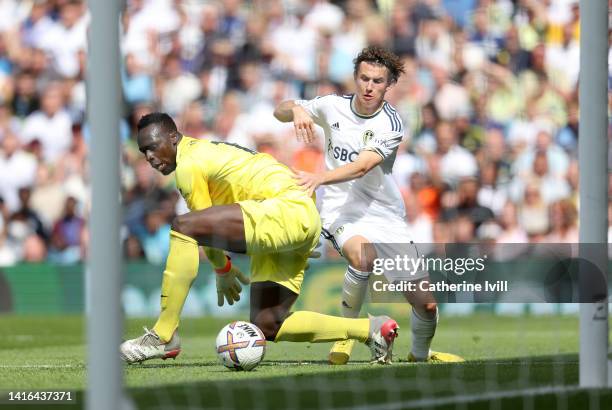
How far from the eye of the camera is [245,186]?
8.07 m

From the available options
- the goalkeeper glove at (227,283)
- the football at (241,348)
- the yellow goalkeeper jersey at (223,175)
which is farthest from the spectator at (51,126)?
the football at (241,348)

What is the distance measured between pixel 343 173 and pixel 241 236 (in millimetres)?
963

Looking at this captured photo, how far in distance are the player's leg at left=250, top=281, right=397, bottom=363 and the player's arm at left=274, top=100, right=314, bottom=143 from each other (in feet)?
3.19

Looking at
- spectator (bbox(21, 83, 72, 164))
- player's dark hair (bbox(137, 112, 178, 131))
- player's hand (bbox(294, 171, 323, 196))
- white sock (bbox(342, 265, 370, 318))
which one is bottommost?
white sock (bbox(342, 265, 370, 318))

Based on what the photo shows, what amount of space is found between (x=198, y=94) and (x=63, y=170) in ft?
6.18

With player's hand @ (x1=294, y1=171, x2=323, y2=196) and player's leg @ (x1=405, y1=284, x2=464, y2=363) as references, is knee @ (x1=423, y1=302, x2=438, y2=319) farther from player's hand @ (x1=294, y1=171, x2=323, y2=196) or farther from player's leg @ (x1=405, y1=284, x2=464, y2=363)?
player's hand @ (x1=294, y1=171, x2=323, y2=196)

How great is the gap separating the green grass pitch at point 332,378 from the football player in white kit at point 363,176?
390mm

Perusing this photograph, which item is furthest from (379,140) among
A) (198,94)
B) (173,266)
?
(198,94)

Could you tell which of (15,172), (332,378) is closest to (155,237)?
(15,172)

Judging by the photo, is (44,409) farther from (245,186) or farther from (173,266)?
(245,186)

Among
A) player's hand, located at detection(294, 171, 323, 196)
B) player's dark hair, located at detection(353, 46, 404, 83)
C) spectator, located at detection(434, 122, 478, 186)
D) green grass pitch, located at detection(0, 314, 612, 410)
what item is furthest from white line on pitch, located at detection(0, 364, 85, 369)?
spectator, located at detection(434, 122, 478, 186)

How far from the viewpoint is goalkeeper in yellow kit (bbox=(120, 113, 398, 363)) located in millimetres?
7582

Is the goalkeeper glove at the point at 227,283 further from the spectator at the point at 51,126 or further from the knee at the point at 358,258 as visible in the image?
the spectator at the point at 51,126

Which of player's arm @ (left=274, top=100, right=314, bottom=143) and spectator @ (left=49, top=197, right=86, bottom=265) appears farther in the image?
Answer: spectator @ (left=49, top=197, right=86, bottom=265)
